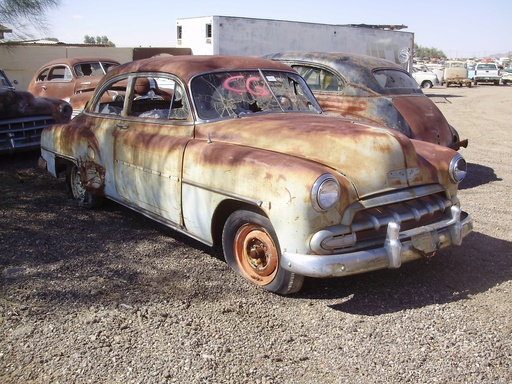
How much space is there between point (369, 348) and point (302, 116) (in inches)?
86.3

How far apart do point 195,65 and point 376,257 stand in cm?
235

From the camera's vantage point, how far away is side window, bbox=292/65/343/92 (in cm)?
771

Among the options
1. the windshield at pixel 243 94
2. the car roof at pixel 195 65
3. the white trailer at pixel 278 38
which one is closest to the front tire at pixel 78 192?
the car roof at pixel 195 65

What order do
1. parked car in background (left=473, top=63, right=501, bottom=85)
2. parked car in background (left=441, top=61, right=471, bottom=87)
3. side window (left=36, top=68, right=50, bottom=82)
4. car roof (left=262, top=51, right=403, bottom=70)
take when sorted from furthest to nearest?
parked car in background (left=473, top=63, right=501, bottom=85), parked car in background (left=441, top=61, right=471, bottom=87), side window (left=36, top=68, right=50, bottom=82), car roof (left=262, top=51, right=403, bottom=70)

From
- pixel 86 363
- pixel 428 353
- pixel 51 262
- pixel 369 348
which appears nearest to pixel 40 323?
pixel 86 363

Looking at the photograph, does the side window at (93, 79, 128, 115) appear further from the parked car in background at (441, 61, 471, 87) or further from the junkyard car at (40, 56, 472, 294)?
the parked car in background at (441, 61, 471, 87)

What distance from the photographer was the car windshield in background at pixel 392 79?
25.0ft

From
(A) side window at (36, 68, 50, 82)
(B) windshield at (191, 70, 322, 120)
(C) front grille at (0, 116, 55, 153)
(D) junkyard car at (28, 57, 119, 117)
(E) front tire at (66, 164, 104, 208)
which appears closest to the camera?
(B) windshield at (191, 70, 322, 120)

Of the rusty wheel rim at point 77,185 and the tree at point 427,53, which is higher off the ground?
the tree at point 427,53

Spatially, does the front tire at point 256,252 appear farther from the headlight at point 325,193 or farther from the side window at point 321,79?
the side window at point 321,79

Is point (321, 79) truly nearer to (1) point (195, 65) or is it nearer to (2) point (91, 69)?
(1) point (195, 65)

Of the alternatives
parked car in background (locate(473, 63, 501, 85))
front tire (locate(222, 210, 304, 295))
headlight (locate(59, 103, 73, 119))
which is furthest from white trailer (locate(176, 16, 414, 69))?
parked car in background (locate(473, 63, 501, 85))

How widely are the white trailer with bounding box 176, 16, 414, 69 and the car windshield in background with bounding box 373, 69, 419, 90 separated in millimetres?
11387

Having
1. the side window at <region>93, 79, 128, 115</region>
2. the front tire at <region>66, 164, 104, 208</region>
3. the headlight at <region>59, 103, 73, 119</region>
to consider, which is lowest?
the front tire at <region>66, 164, 104, 208</region>
